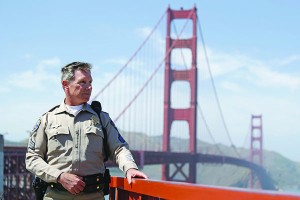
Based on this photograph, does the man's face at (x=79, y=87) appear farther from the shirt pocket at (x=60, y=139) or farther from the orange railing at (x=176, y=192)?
the orange railing at (x=176, y=192)

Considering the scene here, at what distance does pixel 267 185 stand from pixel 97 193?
268 feet

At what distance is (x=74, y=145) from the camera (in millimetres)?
2539

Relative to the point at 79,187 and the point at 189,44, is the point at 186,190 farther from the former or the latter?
the point at 189,44

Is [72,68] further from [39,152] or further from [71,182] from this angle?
[71,182]

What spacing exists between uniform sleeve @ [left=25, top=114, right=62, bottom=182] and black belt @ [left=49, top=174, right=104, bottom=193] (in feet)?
0.21

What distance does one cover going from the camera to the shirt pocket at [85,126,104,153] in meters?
2.55

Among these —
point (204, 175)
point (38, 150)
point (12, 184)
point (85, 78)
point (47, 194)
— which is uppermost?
point (85, 78)

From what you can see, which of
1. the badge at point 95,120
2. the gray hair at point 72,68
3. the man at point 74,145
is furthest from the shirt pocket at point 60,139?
the gray hair at point 72,68

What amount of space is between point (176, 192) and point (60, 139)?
2.37 ft

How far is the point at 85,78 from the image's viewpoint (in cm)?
263

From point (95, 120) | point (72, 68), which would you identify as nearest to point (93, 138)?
point (95, 120)

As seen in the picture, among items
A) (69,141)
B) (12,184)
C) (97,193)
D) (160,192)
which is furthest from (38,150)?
(12,184)

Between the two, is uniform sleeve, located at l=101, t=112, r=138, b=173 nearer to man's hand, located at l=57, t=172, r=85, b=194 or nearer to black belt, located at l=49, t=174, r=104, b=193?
black belt, located at l=49, t=174, r=104, b=193

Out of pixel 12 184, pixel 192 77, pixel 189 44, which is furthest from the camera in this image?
pixel 189 44
